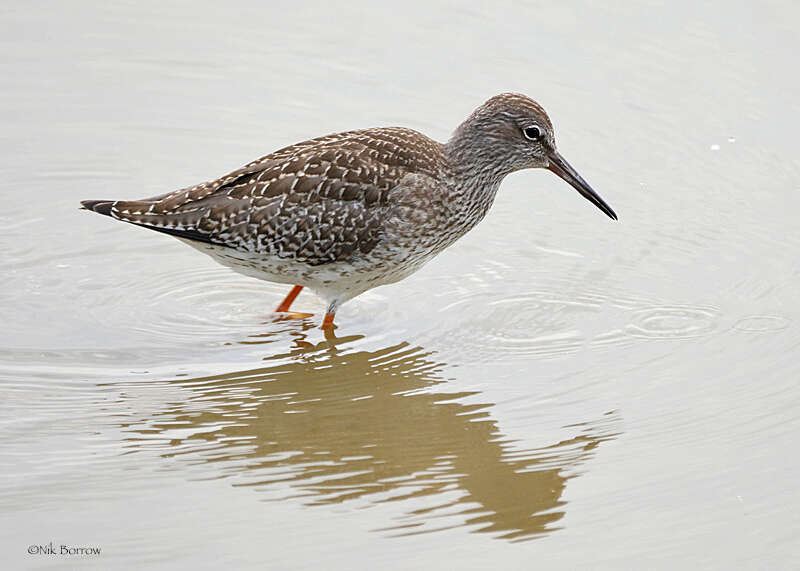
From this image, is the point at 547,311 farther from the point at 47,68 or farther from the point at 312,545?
the point at 47,68

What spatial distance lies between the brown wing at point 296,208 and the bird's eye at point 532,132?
1100mm

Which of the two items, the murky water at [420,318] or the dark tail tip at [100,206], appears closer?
the murky water at [420,318]

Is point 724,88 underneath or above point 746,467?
above

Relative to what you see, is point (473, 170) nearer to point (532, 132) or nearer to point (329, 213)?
point (532, 132)

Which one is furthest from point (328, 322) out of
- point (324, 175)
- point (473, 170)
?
point (473, 170)

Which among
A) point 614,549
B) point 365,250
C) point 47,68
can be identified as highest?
point 47,68

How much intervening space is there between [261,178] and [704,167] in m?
4.49

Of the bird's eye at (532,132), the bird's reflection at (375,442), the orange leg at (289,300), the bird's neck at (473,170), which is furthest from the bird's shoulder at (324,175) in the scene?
the bird's reflection at (375,442)

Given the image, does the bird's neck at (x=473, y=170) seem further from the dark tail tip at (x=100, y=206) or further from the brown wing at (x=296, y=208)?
the dark tail tip at (x=100, y=206)

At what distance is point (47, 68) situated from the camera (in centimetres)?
1376

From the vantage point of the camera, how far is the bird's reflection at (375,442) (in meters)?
7.94

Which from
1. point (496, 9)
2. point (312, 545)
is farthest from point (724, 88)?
point (312, 545)

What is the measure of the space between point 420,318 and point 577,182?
1.78 meters

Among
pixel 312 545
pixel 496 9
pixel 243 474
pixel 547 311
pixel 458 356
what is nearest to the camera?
pixel 312 545
